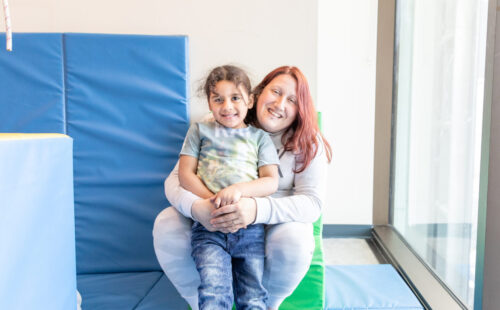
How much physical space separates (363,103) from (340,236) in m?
1.02

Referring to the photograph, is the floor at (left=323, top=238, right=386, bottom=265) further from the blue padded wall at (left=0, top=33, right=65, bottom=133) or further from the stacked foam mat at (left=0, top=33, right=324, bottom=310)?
the blue padded wall at (left=0, top=33, right=65, bottom=133)

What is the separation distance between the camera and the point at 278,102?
1.68 meters

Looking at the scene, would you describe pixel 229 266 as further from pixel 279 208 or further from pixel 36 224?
pixel 36 224

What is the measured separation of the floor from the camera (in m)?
2.59

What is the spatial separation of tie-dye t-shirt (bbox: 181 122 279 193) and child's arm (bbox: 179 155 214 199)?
18mm

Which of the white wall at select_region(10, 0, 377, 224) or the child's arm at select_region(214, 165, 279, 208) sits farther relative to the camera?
the white wall at select_region(10, 0, 377, 224)

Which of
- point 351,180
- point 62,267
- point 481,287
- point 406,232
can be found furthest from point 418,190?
point 62,267

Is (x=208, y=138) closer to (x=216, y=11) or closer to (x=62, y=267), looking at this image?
(x=62, y=267)

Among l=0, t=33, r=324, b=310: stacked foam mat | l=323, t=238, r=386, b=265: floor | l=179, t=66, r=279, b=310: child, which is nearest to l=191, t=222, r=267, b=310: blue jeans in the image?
l=179, t=66, r=279, b=310: child

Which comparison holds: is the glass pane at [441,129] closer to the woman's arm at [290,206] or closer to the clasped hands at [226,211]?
the woman's arm at [290,206]

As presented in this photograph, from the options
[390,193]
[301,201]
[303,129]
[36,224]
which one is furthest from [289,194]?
[390,193]

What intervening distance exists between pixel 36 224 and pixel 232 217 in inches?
24.1

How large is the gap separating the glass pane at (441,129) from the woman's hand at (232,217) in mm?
926

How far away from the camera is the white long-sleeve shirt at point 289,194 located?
57.7 inches
